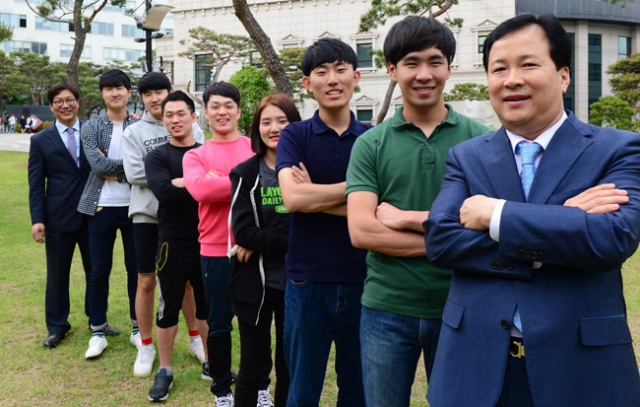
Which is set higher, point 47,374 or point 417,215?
point 417,215

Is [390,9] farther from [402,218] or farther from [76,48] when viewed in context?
[402,218]

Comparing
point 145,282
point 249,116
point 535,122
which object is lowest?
point 145,282

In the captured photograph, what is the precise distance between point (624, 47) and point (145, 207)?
45112 millimetres

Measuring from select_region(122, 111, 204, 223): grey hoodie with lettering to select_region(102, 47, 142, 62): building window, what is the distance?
61.4m

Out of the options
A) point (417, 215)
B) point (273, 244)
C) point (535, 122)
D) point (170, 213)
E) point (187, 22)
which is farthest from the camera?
point (187, 22)

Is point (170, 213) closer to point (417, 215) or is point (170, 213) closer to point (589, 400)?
point (417, 215)

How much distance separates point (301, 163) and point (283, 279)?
750 millimetres

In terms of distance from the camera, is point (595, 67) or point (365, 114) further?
point (365, 114)

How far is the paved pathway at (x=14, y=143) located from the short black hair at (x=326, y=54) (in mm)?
30283

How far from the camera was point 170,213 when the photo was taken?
420 centimetres

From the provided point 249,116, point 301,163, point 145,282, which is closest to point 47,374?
point 145,282

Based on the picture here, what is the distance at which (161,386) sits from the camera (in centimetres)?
416

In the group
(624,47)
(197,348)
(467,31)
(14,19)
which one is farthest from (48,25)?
(197,348)

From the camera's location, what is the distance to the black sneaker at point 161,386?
4102 mm
